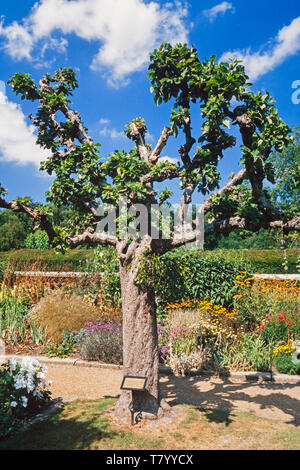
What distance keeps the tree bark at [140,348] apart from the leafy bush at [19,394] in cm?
109

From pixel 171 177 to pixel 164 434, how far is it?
9.90ft

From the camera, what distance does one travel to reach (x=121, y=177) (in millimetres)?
4203

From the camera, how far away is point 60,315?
8.40 meters

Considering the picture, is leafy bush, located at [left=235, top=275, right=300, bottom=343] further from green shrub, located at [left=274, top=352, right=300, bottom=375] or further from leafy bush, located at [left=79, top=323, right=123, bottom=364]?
leafy bush, located at [left=79, top=323, right=123, bottom=364]


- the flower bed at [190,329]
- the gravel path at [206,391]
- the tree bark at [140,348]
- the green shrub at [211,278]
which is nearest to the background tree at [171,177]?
the tree bark at [140,348]

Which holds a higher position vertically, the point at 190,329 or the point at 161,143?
the point at 161,143

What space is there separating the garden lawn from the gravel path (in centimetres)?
50

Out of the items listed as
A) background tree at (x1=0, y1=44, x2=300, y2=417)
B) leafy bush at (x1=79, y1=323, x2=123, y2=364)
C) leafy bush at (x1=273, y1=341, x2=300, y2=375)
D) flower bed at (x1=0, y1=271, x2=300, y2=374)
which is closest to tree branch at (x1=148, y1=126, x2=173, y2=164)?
background tree at (x1=0, y1=44, x2=300, y2=417)

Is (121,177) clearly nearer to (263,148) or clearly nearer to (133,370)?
(263,148)

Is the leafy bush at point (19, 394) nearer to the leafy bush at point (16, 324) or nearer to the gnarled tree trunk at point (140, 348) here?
the gnarled tree trunk at point (140, 348)

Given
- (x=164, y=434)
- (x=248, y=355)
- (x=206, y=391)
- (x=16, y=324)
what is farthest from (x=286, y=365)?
(x=16, y=324)

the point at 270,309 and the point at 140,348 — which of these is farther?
the point at 270,309

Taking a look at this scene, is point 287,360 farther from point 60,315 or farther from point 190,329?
point 60,315

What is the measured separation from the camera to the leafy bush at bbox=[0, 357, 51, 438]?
4.12 m
